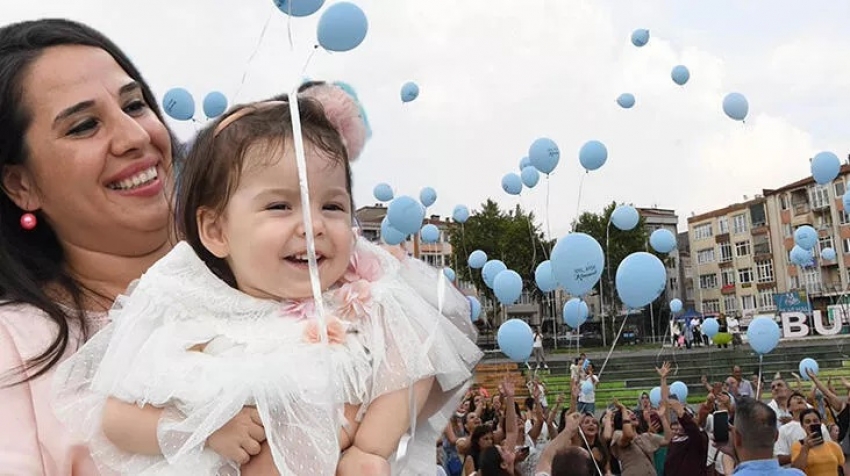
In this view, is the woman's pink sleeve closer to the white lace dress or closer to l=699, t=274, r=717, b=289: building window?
the white lace dress

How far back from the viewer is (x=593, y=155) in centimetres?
896

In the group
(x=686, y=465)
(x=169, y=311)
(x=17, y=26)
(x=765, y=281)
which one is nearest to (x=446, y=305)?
(x=169, y=311)

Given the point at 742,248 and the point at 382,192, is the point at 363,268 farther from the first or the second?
the point at 742,248

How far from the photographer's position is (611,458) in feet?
21.8

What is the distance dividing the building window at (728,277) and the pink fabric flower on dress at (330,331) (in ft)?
200

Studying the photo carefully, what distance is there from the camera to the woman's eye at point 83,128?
1.51 metres

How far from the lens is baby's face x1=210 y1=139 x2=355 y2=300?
1.25 meters

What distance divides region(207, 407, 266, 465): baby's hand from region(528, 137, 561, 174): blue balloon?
7.64 metres

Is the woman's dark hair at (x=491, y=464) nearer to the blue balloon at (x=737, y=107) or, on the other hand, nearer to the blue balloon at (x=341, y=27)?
the blue balloon at (x=341, y=27)

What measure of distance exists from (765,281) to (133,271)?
5830cm

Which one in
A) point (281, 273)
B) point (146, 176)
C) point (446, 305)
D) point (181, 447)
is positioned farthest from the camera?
point (146, 176)

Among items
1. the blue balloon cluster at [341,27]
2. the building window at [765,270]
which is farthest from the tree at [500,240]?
the blue balloon cluster at [341,27]

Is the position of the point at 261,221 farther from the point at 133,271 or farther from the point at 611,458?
the point at 611,458

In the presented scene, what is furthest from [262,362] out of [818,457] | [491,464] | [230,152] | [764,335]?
[764,335]
